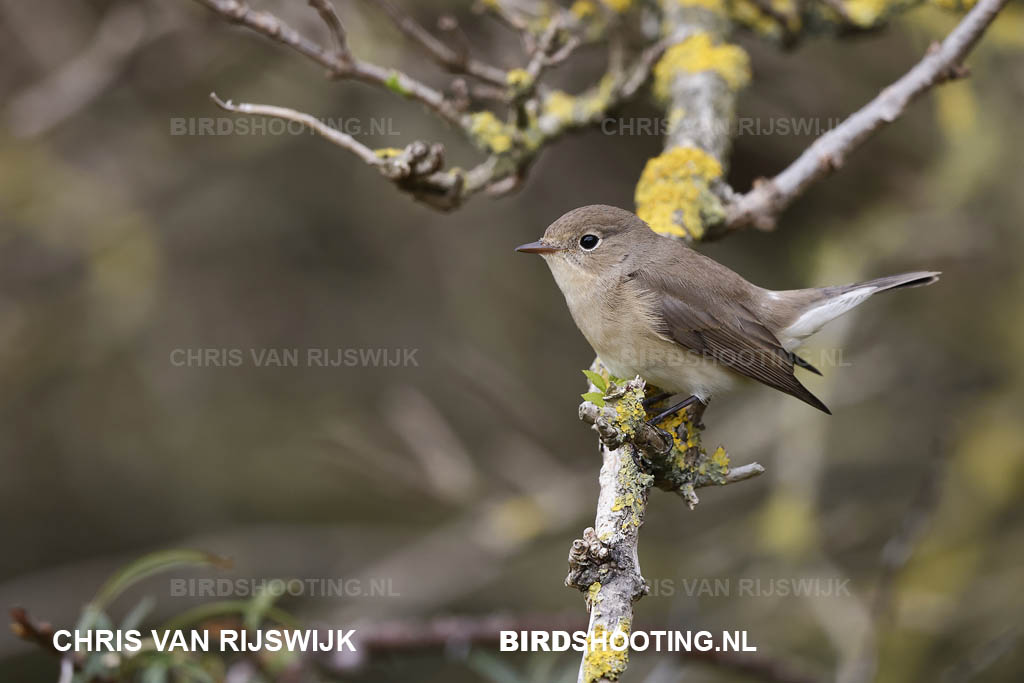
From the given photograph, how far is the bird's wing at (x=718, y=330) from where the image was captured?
377 cm

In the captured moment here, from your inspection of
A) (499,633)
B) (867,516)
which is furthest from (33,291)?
(867,516)

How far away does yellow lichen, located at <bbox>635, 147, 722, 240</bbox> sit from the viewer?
3.48 meters

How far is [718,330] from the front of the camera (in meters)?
3.92

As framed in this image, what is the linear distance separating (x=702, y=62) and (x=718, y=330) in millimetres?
1103

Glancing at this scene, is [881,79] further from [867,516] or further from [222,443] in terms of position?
[222,443]

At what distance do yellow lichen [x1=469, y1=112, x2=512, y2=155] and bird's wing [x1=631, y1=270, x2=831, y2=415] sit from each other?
31.8 inches

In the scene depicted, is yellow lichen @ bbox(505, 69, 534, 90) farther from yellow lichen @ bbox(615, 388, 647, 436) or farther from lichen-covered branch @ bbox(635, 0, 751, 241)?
yellow lichen @ bbox(615, 388, 647, 436)

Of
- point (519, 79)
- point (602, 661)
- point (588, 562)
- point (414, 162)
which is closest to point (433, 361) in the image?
point (519, 79)

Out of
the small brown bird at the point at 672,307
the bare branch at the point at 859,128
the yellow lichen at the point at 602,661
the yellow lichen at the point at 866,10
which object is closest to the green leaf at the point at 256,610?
the yellow lichen at the point at 602,661

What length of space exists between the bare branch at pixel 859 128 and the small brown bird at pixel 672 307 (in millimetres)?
341

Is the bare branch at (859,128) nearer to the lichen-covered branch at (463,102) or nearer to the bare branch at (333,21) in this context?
the lichen-covered branch at (463,102)

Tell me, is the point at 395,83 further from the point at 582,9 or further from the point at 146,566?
the point at 146,566

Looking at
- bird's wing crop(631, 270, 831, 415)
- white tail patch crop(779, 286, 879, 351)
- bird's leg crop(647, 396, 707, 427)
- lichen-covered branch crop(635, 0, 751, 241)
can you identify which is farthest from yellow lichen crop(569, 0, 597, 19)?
bird's leg crop(647, 396, 707, 427)

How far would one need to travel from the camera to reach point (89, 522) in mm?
6438
